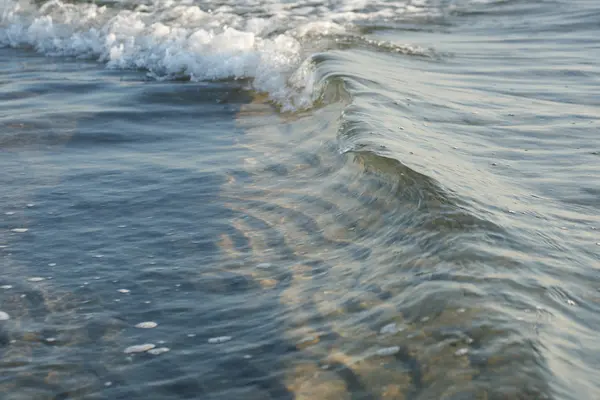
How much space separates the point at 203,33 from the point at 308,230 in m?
6.39

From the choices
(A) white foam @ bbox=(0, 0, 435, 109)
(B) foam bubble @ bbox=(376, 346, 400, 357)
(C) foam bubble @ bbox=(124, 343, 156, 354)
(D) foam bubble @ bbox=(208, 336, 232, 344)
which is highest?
(A) white foam @ bbox=(0, 0, 435, 109)

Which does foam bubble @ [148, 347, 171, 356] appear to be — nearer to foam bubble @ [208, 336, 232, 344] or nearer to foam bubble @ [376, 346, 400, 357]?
foam bubble @ [208, 336, 232, 344]

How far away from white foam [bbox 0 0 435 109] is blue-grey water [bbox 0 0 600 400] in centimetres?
14

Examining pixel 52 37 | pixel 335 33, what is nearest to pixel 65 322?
pixel 335 33

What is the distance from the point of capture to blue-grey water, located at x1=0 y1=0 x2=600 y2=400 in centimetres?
303

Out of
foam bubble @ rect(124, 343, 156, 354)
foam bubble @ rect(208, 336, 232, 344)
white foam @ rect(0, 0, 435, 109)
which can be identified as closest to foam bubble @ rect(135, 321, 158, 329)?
foam bubble @ rect(124, 343, 156, 354)

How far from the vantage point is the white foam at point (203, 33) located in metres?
9.20

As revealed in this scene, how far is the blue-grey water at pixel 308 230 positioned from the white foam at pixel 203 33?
14 centimetres

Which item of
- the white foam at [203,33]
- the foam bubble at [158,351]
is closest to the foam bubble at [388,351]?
the foam bubble at [158,351]

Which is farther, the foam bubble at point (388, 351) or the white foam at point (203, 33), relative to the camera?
the white foam at point (203, 33)

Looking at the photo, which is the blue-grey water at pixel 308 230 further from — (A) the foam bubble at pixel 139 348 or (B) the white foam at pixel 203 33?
(B) the white foam at pixel 203 33

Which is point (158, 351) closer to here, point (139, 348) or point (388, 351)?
point (139, 348)

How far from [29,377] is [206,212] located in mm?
1885

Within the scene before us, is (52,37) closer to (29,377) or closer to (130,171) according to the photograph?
(130,171)
